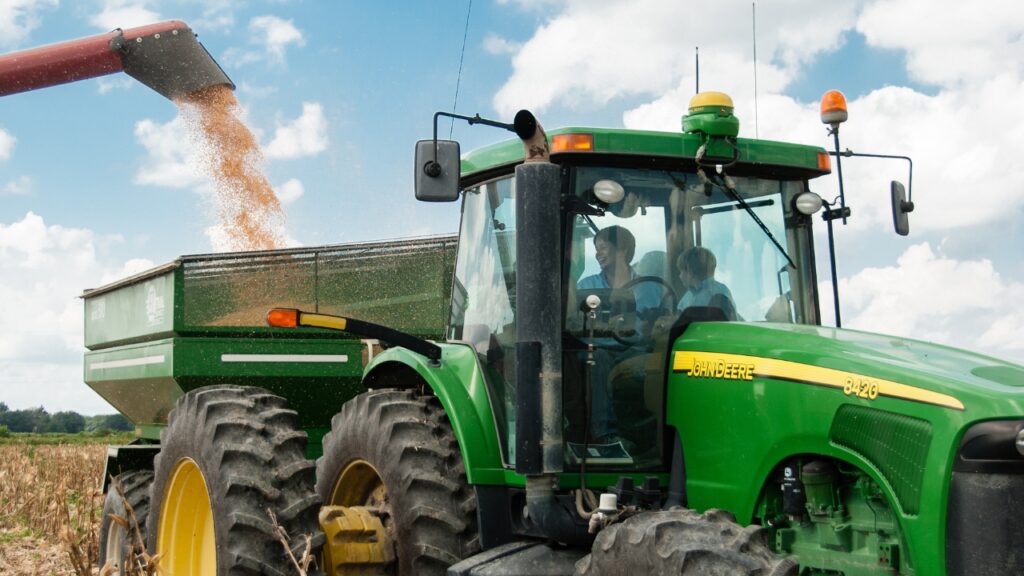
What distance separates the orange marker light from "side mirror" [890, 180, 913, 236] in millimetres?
479

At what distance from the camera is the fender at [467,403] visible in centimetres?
472

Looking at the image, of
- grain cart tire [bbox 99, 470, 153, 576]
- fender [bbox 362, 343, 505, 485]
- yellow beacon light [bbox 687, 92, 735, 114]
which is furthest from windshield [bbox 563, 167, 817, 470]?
grain cart tire [bbox 99, 470, 153, 576]

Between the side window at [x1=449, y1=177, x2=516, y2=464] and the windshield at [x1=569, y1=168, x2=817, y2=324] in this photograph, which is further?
the side window at [x1=449, y1=177, x2=516, y2=464]

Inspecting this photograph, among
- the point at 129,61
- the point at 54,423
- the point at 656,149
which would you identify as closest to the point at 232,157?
the point at 129,61

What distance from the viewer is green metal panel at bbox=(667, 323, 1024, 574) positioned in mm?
3445

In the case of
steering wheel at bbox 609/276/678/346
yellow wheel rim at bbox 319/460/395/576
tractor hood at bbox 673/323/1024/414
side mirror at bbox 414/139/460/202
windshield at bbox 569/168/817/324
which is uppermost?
side mirror at bbox 414/139/460/202

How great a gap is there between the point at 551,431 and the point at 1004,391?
1562mm

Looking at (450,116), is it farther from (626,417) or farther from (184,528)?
(184,528)

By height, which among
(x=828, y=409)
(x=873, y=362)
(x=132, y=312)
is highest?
(x=132, y=312)

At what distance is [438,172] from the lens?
4.29 metres

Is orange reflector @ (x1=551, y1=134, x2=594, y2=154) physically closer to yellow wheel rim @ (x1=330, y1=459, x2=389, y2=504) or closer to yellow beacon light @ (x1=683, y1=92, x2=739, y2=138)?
yellow beacon light @ (x1=683, y1=92, x2=739, y2=138)

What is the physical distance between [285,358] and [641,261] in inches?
137

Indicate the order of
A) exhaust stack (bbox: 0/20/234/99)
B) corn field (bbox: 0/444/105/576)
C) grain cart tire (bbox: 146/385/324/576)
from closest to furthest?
grain cart tire (bbox: 146/385/324/576), corn field (bbox: 0/444/105/576), exhaust stack (bbox: 0/20/234/99)

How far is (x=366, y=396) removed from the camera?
554cm
